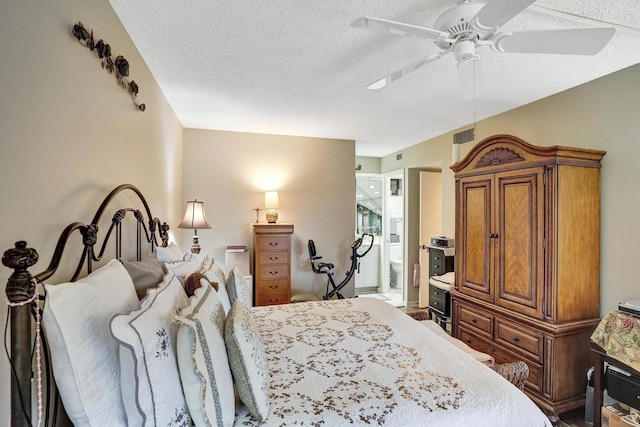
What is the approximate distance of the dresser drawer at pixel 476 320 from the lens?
8.89ft

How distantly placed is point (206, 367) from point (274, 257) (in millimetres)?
2765

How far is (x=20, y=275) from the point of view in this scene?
78 cm

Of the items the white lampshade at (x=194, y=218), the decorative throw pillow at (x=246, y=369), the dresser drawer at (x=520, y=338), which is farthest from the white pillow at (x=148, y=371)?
the dresser drawer at (x=520, y=338)

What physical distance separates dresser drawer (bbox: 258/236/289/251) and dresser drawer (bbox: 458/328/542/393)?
2.10 metres

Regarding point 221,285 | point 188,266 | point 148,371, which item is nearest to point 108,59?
point 188,266

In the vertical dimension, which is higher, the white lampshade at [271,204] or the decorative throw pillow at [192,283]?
the white lampshade at [271,204]

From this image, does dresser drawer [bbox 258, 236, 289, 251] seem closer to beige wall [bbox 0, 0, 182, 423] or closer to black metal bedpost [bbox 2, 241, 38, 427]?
beige wall [bbox 0, 0, 182, 423]

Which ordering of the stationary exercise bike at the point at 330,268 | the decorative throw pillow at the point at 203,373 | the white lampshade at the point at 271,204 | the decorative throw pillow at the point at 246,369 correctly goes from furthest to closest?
1. the stationary exercise bike at the point at 330,268
2. the white lampshade at the point at 271,204
3. the decorative throw pillow at the point at 246,369
4. the decorative throw pillow at the point at 203,373

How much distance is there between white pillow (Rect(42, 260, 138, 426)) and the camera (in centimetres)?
85

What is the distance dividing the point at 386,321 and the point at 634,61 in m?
2.50

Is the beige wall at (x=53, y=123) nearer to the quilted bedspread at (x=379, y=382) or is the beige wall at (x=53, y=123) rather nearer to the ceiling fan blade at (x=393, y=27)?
the quilted bedspread at (x=379, y=382)

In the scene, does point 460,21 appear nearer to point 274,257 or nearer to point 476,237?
point 476,237

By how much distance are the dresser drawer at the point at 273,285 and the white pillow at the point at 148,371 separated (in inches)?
108

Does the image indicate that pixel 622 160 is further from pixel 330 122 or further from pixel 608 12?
pixel 330 122
